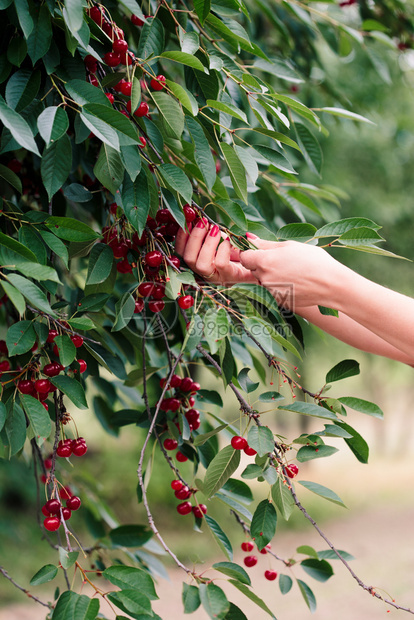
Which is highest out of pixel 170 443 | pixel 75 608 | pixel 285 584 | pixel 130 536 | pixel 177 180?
pixel 177 180

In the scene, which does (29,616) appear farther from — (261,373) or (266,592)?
(261,373)

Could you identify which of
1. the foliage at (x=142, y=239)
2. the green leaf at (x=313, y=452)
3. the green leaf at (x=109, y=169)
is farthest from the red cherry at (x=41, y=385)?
the green leaf at (x=313, y=452)

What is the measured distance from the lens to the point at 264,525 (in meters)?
0.95

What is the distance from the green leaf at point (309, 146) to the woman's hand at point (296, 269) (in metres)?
0.50

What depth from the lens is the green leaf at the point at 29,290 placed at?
0.75 m

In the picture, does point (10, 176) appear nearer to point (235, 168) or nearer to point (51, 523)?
point (235, 168)

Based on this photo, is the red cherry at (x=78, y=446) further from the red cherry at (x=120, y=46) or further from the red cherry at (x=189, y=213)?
the red cherry at (x=120, y=46)

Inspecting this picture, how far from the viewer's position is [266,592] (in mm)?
5488

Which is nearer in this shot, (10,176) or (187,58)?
(187,58)

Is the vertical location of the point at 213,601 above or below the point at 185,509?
above

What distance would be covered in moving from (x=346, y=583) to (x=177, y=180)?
590cm

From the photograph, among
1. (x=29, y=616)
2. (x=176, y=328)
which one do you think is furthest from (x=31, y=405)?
(x=29, y=616)

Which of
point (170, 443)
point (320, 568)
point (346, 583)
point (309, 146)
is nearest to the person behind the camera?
point (320, 568)

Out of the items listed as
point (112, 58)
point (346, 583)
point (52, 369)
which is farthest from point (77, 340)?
point (346, 583)
